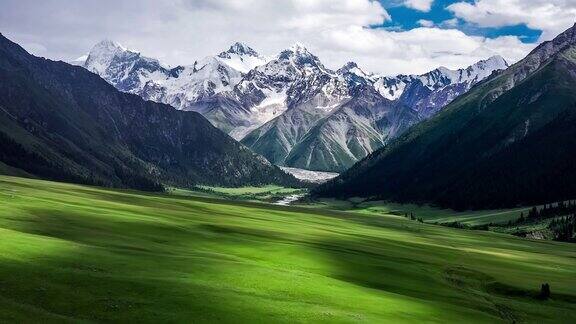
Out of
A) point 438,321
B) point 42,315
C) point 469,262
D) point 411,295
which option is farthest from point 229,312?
point 469,262

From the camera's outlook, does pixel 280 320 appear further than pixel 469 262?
No

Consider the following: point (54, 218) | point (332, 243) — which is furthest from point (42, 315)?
point (332, 243)

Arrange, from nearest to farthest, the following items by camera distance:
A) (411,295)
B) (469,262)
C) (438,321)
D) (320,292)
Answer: (438,321)
(320,292)
(411,295)
(469,262)

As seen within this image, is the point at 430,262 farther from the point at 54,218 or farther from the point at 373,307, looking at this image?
the point at 54,218

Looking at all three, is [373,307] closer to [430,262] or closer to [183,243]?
[183,243]

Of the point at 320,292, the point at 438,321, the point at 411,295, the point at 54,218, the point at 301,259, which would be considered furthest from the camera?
the point at 54,218

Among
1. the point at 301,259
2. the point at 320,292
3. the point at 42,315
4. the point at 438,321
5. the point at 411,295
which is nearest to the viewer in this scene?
the point at 42,315
